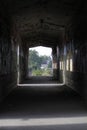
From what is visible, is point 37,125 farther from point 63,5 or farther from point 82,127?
point 63,5

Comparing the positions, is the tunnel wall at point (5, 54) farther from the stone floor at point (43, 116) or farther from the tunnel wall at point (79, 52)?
the tunnel wall at point (79, 52)

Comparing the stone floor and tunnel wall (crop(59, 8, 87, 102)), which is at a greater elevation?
tunnel wall (crop(59, 8, 87, 102))

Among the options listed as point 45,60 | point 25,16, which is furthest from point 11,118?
point 45,60

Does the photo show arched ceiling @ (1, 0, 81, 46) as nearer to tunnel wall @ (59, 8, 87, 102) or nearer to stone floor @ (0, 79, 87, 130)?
tunnel wall @ (59, 8, 87, 102)

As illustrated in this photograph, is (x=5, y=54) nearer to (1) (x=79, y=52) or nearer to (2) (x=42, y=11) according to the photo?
(1) (x=79, y=52)

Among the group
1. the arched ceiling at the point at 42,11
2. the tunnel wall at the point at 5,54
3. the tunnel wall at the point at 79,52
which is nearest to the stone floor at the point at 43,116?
the tunnel wall at the point at 79,52

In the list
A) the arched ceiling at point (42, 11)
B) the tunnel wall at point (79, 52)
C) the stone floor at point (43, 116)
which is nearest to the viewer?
the stone floor at point (43, 116)

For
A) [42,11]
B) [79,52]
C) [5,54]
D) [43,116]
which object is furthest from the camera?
[42,11]

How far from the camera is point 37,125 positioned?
8367 mm

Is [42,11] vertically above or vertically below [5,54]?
above

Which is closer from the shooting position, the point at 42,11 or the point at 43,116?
the point at 43,116

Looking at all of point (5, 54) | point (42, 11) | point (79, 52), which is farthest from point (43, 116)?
point (42, 11)

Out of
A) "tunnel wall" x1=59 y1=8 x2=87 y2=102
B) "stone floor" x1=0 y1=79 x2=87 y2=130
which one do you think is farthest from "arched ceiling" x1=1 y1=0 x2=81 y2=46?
"stone floor" x1=0 y1=79 x2=87 y2=130

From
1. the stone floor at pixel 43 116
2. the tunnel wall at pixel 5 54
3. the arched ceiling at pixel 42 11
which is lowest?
the stone floor at pixel 43 116
